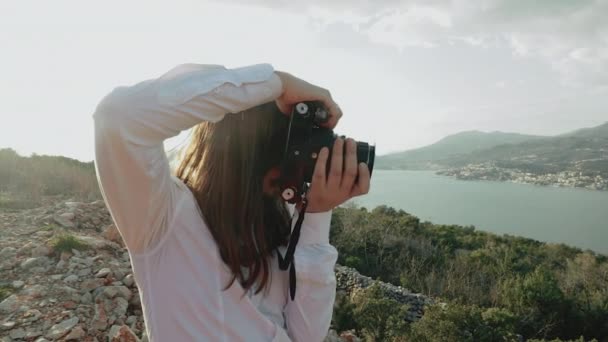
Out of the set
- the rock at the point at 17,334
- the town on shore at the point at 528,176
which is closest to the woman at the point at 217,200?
the rock at the point at 17,334

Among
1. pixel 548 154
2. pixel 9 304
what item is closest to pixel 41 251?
pixel 9 304

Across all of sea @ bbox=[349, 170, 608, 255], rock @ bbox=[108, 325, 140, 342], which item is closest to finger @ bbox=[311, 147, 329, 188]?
rock @ bbox=[108, 325, 140, 342]

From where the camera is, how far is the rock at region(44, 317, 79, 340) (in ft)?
7.05

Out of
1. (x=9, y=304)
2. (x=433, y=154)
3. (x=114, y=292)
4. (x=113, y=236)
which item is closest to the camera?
(x=9, y=304)

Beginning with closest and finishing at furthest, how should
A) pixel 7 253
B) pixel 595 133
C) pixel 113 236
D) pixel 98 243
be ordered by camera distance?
pixel 7 253
pixel 98 243
pixel 113 236
pixel 595 133

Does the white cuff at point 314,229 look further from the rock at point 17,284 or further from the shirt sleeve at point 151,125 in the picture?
the rock at point 17,284

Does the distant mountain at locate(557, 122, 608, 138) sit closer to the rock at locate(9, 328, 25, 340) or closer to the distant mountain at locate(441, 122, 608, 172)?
the distant mountain at locate(441, 122, 608, 172)

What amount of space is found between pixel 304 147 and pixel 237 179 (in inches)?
6.0

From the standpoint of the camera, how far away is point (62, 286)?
2.61 meters

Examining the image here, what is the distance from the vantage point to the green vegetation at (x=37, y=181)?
504 cm

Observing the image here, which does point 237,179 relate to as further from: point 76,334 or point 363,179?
point 76,334

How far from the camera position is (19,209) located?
437 centimetres

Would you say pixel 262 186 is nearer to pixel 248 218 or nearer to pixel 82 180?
pixel 248 218

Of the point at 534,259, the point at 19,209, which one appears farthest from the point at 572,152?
the point at 19,209
